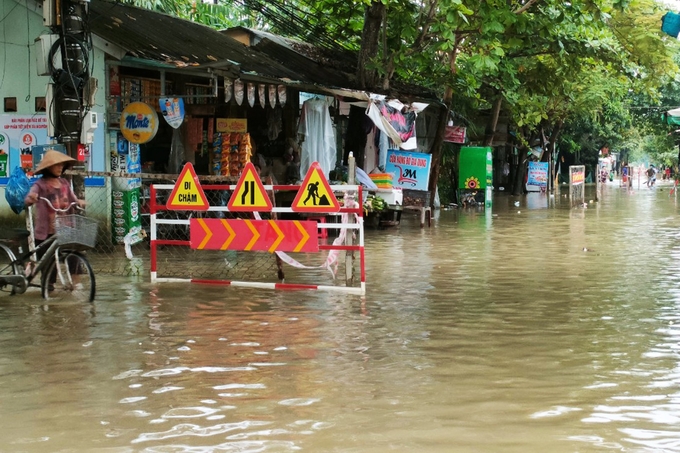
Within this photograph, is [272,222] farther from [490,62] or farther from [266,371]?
[490,62]

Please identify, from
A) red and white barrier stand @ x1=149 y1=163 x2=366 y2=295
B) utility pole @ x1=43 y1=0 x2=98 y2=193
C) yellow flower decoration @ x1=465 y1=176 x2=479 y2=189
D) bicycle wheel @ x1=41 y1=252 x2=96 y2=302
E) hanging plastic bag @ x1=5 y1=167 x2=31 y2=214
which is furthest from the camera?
yellow flower decoration @ x1=465 y1=176 x2=479 y2=189

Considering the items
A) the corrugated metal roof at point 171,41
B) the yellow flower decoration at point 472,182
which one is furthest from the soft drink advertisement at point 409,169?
the yellow flower decoration at point 472,182

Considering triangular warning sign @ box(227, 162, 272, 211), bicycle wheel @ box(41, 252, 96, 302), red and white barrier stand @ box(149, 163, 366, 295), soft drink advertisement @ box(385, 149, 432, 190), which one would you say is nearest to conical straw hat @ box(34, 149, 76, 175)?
bicycle wheel @ box(41, 252, 96, 302)

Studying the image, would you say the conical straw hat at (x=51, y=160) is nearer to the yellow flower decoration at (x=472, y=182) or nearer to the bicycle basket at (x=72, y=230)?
the bicycle basket at (x=72, y=230)

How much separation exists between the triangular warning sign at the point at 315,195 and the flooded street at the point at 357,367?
1.00m

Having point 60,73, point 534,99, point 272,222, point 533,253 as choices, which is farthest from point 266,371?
point 534,99

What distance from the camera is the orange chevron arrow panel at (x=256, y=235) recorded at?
9.66 m

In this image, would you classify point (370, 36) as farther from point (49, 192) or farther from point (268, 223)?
point (49, 192)

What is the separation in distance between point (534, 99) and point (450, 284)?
1849 cm

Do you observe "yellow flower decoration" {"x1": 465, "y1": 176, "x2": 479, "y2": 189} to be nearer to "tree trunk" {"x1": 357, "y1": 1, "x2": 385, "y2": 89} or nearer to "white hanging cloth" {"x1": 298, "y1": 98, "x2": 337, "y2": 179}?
"tree trunk" {"x1": 357, "y1": 1, "x2": 385, "y2": 89}

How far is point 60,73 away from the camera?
10742 mm

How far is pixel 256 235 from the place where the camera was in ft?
32.6

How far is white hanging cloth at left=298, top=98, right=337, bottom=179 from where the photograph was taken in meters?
18.3

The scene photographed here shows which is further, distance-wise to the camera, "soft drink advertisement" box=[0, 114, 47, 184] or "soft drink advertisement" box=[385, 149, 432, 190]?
"soft drink advertisement" box=[385, 149, 432, 190]
